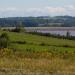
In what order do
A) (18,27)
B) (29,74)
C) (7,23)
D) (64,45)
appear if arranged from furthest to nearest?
(7,23) → (18,27) → (64,45) → (29,74)

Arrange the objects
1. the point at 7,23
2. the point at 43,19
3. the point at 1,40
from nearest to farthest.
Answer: the point at 1,40 → the point at 7,23 → the point at 43,19

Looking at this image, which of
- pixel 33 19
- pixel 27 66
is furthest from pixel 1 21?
pixel 27 66

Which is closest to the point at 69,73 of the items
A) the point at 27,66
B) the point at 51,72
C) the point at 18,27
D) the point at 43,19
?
the point at 51,72

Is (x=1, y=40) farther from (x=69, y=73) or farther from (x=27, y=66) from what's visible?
(x=69, y=73)

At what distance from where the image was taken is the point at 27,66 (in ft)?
60.6

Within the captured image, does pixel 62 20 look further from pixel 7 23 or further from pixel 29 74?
pixel 29 74

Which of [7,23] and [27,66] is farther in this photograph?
[7,23]

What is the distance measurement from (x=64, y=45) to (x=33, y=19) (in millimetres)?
71227

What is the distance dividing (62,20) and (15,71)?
96544 millimetres

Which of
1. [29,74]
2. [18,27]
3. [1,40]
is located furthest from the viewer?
[18,27]

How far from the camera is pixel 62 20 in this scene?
111938 mm

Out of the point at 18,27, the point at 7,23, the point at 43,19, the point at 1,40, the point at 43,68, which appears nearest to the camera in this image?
the point at 43,68

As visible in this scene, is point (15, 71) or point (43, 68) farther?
point (43, 68)

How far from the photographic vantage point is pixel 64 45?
4156 centimetres
